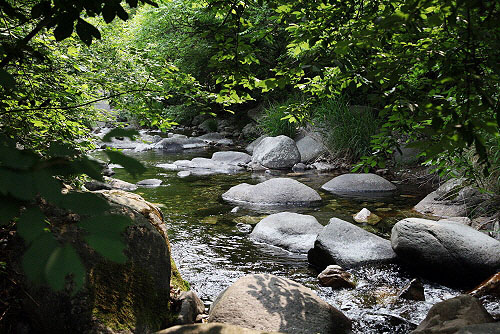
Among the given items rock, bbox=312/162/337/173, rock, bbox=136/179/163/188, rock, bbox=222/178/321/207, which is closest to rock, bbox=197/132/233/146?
rock, bbox=312/162/337/173

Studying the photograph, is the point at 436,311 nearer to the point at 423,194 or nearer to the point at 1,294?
the point at 1,294

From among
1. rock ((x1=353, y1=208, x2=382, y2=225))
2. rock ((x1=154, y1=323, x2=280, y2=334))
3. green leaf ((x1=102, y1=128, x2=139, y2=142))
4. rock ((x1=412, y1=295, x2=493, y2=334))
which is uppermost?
green leaf ((x1=102, y1=128, x2=139, y2=142))

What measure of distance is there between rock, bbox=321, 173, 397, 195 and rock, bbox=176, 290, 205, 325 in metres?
5.80

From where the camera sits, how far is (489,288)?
3.93 metres

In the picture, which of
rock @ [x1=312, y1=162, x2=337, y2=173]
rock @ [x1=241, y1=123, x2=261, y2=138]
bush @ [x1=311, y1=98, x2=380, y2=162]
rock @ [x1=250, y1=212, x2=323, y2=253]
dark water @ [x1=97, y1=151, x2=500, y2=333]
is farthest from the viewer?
rock @ [x1=241, y1=123, x2=261, y2=138]

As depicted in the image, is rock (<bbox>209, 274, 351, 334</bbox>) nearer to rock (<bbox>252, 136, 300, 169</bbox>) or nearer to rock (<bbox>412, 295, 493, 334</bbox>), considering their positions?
rock (<bbox>412, 295, 493, 334</bbox>)

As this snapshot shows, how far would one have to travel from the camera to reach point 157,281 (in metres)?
2.84

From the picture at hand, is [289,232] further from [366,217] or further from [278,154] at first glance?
[278,154]

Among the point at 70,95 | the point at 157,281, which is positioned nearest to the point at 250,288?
the point at 157,281

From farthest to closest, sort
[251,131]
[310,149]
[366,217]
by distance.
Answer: [251,131] < [310,149] < [366,217]

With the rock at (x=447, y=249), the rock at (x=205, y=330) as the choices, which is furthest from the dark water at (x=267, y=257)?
the rock at (x=205, y=330)

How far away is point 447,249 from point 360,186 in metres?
4.32

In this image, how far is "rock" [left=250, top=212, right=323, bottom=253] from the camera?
538 centimetres

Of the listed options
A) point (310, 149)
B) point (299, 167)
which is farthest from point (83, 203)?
point (310, 149)
